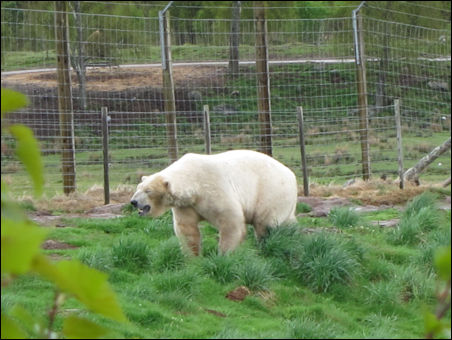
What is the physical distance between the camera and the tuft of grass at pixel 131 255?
7840 millimetres

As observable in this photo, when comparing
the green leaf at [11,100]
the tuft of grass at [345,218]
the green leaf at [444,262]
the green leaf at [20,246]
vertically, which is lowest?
the tuft of grass at [345,218]

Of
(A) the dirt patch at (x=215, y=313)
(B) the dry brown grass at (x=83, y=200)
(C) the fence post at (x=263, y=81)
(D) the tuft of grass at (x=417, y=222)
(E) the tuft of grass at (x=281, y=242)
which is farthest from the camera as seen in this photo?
(C) the fence post at (x=263, y=81)

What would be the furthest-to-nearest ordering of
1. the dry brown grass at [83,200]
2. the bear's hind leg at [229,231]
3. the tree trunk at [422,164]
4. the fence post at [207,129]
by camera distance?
the tree trunk at [422,164]
the fence post at [207,129]
the dry brown grass at [83,200]
the bear's hind leg at [229,231]

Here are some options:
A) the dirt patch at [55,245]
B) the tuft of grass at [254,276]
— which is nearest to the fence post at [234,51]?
the dirt patch at [55,245]

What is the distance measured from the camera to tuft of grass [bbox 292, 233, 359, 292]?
754 centimetres

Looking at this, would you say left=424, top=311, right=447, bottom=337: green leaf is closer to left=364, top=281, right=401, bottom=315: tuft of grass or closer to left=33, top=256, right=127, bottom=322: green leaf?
left=33, top=256, right=127, bottom=322: green leaf

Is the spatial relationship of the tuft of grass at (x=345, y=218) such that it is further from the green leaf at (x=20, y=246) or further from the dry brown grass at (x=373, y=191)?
the green leaf at (x=20, y=246)

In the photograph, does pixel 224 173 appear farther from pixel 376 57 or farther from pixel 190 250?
pixel 376 57

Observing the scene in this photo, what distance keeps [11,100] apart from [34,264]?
183mm

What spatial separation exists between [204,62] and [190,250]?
30.3 ft

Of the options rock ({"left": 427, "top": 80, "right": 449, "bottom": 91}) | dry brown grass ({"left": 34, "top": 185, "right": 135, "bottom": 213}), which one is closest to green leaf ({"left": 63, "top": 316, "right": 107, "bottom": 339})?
dry brown grass ({"left": 34, "top": 185, "right": 135, "bottom": 213})

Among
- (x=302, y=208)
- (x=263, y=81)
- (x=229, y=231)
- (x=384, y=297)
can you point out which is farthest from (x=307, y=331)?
(x=263, y=81)

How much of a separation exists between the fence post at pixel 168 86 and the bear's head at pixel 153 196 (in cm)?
631

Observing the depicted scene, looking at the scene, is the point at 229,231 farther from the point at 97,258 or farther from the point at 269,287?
the point at 97,258
